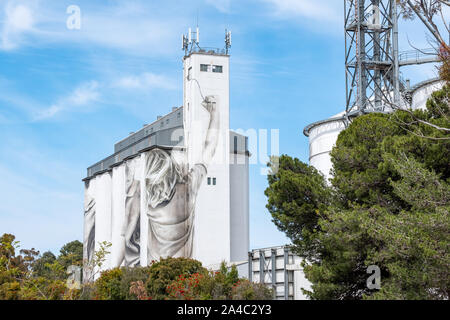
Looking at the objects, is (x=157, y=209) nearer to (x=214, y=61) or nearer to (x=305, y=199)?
(x=214, y=61)

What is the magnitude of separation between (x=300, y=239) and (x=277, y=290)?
16.1 metres

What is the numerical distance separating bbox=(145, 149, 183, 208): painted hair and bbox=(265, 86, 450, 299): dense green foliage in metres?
30.3

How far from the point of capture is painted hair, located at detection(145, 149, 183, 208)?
53125 millimetres

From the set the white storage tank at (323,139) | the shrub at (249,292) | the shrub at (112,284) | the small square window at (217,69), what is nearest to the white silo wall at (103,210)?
the small square window at (217,69)

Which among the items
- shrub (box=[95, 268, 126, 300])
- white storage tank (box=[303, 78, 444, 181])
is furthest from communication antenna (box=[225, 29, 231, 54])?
shrub (box=[95, 268, 126, 300])

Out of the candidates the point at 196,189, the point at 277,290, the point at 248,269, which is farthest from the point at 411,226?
the point at 196,189

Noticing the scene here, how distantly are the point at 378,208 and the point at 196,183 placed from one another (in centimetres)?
3520

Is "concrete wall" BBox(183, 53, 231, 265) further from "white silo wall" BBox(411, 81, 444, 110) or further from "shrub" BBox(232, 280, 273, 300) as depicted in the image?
"shrub" BBox(232, 280, 273, 300)

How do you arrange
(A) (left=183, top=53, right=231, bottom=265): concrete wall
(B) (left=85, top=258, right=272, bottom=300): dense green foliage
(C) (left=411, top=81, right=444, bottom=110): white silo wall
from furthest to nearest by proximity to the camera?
(A) (left=183, top=53, right=231, bottom=265): concrete wall < (C) (left=411, top=81, right=444, bottom=110): white silo wall < (B) (left=85, top=258, right=272, bottom=300): dense green foliage

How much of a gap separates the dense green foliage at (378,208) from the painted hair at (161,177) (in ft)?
99.4

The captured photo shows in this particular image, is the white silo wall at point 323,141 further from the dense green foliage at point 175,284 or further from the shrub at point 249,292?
the shrub at point 249,292

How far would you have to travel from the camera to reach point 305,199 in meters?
22.5

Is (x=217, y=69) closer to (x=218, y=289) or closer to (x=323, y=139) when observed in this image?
(x=323, y=139)

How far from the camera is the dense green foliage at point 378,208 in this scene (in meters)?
15.5
